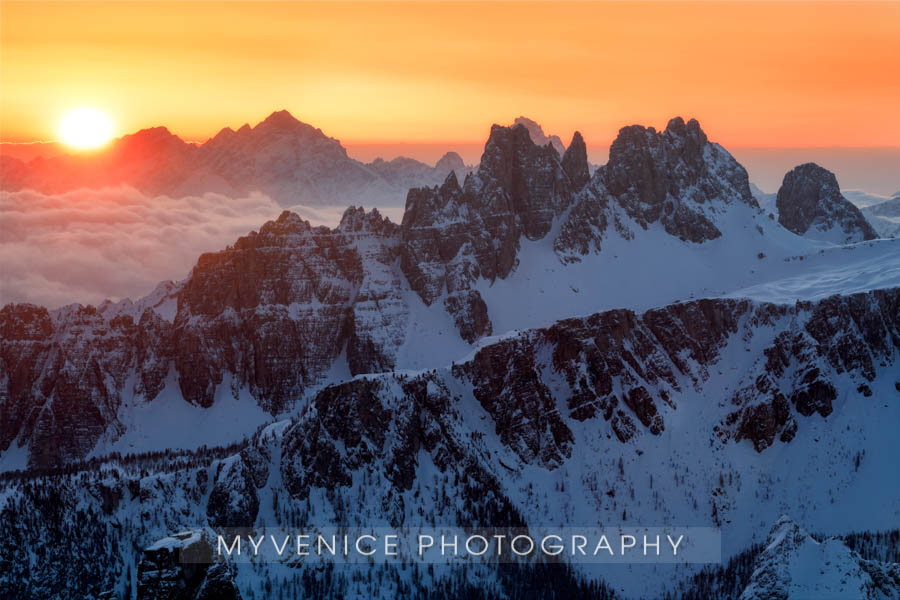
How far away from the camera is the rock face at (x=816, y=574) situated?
521ft

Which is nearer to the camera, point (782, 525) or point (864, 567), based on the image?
point (864, 567)

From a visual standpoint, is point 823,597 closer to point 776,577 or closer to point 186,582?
point 776,577

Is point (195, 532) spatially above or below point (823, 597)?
above

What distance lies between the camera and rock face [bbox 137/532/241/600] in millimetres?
161875

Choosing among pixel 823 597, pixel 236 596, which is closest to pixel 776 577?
pixel 823 597

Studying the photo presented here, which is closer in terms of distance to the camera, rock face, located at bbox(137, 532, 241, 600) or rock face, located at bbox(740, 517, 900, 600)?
rock face, located at bbox(740, 517, 900, 600)

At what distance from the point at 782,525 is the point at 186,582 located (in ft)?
282

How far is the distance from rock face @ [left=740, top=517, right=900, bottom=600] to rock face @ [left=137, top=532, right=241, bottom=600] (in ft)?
236

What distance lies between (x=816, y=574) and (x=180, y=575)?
8648 cm

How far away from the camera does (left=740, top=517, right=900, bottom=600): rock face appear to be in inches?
6255

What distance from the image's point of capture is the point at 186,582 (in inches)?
6427

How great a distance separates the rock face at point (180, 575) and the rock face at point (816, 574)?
236 ft

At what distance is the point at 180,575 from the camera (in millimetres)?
162875

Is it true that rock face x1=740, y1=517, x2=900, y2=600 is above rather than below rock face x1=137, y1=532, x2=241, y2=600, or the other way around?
below
